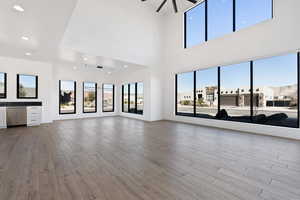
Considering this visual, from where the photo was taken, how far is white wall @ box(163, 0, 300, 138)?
14.9ft

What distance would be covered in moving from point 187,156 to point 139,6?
7971 mm

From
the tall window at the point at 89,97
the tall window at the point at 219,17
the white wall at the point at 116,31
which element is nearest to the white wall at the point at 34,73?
the tall window at the point at 89,97

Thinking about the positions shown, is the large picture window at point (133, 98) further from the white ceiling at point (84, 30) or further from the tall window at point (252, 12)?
the tall window at point (252, 12)

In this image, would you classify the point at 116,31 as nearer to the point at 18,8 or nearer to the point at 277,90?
the point at 18,8

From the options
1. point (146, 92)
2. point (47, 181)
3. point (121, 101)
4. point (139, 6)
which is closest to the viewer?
point (47, 181)

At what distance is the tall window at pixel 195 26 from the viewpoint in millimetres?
7172

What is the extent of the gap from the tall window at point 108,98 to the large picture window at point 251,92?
6034mm

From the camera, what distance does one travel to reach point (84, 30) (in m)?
6.02

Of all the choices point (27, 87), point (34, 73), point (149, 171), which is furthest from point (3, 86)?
point (149, 171)

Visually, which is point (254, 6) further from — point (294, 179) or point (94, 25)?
point (94, 25)

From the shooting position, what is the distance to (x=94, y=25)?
20.8 ft

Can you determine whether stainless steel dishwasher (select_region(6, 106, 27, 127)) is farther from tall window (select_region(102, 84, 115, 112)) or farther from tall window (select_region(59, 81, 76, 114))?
tall window (select_region(102, 84, 115, 112))

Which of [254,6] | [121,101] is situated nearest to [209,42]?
[254,6]

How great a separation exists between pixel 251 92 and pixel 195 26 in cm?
436
